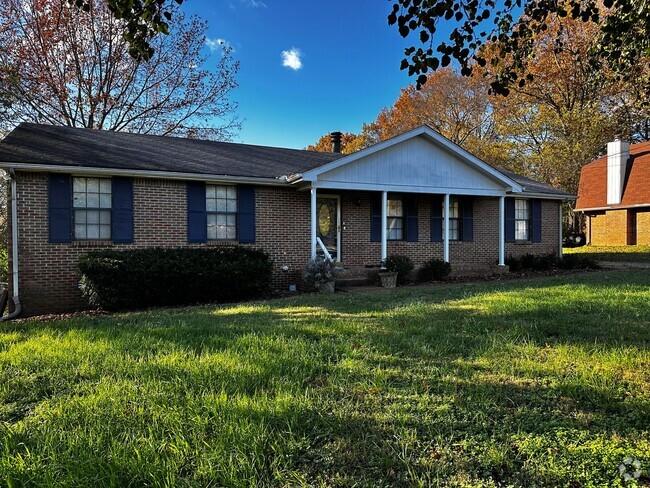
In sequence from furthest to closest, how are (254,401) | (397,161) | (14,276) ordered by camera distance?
(397,161), (14,276), (254,401)

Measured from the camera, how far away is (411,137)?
468 inches

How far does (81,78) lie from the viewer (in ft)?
61.8

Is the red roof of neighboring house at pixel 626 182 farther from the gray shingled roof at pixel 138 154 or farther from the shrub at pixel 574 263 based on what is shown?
the gray shingled roof at pixel 138 154

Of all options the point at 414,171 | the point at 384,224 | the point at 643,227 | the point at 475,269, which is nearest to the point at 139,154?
the point at 384,224

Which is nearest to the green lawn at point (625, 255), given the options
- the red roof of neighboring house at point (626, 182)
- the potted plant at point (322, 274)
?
the red roof of neighboring house at point (626, 182)

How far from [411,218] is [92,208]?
8.68 metres

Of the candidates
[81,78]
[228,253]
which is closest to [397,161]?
[228,253]

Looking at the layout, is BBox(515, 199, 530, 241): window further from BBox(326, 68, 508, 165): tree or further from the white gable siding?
BBox(326, 68, 508, 165): tree

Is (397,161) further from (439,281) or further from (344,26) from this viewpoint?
(344,26)

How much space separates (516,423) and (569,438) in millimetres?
302

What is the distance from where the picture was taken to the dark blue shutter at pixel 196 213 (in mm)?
10219

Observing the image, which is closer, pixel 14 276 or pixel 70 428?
pixel 70 428

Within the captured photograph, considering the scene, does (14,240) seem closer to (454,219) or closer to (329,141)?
(454,219)

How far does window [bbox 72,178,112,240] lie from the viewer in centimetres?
920
